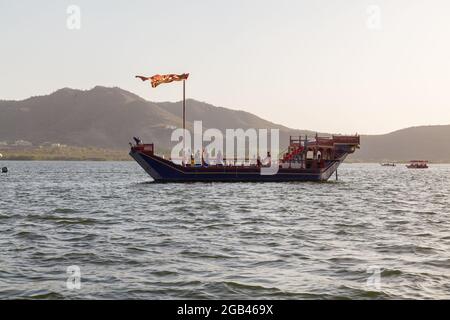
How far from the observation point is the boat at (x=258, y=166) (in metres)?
57.5

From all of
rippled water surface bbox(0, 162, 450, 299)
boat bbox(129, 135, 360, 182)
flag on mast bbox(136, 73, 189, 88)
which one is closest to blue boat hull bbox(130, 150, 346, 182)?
boat bbox(129, 135, 360, 182)

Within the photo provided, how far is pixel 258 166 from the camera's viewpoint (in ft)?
195

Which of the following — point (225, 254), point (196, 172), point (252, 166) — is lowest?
point (225, 254)

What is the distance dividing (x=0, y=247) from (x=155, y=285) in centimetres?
780

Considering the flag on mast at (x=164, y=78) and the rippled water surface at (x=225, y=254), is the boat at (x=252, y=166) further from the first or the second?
the rippled water surface at (x=225, y=254)

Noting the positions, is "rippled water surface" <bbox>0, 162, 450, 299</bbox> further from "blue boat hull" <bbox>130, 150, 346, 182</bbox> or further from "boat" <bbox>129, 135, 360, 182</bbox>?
"boat" <bbox>129, 135, 360, 182</bbox>

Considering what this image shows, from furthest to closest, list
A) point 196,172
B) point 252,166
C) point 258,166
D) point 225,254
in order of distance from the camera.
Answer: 1. point 252,166
2. point 258,166
3. point 196,172
4. point 225,254

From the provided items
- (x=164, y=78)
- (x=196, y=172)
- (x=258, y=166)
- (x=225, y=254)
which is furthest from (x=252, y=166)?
(x=225, y=254)

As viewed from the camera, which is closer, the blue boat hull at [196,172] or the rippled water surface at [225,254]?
the rippled water surface at [225,254]

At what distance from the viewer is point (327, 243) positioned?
19625mm

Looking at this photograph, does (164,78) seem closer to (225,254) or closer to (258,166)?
(258,166)

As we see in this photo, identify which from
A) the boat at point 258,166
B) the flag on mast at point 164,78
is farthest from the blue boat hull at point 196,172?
the flag on mast at point 164,78

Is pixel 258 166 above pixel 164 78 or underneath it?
underneath
